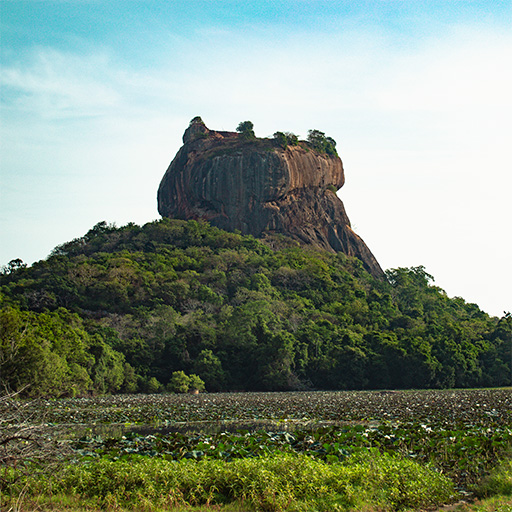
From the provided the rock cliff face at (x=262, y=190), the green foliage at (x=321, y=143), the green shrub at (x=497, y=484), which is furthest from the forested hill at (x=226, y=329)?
the green foliage at (x=321, y=143)

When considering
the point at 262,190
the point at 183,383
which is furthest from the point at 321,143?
the point at 183,383

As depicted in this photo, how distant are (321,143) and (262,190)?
1758cm

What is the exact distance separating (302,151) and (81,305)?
5220 cm

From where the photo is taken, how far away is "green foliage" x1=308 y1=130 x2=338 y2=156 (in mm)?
99931

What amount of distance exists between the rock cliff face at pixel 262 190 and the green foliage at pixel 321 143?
1417mm

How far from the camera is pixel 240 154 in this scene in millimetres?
93500

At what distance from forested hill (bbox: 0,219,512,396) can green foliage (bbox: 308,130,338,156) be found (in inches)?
1225

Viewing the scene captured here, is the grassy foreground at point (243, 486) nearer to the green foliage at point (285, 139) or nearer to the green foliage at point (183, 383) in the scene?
the green foliage at point (183, 383)

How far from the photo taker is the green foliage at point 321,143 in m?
99.9

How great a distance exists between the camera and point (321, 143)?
330 feet

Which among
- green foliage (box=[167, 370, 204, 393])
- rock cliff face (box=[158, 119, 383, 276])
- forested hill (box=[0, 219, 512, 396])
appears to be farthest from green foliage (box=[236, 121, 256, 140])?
green foliage (box=[167, 370, 204, 393])

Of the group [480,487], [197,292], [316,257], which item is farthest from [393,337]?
[480,487]

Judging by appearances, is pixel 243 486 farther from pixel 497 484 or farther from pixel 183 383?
pixel 183 383

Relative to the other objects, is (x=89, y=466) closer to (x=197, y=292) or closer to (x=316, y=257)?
(x=197, y=292)
